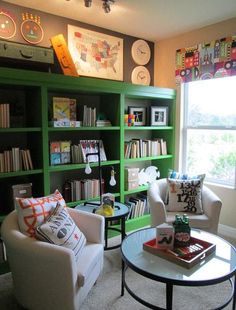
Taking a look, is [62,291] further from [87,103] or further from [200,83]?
[200,83]

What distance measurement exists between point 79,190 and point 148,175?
1128 millimetres

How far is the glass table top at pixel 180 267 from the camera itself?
1528 millimetres

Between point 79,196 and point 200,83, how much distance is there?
6.89ft

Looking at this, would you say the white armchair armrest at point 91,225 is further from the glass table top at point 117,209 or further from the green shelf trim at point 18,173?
the green shelf trim at point 18,173

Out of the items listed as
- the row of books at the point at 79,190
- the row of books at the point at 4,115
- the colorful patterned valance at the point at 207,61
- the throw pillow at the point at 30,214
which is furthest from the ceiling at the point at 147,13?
the throw pillow at the point at 30,214

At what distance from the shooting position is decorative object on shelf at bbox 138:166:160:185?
11.6ft

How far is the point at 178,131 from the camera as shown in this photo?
12.0 feet

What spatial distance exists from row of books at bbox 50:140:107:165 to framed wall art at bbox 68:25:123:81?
0.85 m

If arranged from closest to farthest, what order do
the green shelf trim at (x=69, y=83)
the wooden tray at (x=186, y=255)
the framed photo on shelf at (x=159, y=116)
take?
the wooden tray at (x=186, y=255) → the green shelf trim at (x=69, y=83) → the framed photo on shelf at (x=159, y=116)

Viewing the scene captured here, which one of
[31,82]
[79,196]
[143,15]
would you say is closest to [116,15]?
[143,15]

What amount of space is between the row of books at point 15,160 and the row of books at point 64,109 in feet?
1.53

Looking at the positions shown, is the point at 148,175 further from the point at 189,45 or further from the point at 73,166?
the point at 189,45

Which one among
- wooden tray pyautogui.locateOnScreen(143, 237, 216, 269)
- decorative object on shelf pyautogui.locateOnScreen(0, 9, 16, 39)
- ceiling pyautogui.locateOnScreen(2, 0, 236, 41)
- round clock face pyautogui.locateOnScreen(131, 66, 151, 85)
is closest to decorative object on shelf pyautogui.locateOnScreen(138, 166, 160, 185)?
round clock face pyautogui.locateOnScreen(131, 66, 151, 85)

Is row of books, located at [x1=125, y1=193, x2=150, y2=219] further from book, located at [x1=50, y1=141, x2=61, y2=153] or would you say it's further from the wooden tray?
the wooden tray
